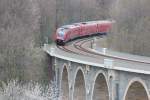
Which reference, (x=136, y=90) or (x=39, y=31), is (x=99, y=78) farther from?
(x=39, y=31)

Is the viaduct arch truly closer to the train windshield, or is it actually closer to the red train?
the red train

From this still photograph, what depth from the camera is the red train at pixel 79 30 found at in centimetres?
4481

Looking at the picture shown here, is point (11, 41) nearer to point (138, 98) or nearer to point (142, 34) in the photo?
point (138, 98)

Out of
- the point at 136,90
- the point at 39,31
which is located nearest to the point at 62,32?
the point at 39,31

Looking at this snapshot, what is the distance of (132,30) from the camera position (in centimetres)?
4119

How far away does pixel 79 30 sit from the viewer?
49469mm

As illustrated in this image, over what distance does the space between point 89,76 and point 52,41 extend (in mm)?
19133

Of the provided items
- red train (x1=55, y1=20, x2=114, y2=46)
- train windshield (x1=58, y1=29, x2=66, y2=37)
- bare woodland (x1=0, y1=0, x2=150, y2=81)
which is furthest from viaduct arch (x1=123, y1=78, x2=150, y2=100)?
train windshield (x1=58, y1=29, x2=66, y2=37)

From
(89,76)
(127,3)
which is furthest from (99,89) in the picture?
(127,3)

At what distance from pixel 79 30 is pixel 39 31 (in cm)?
548

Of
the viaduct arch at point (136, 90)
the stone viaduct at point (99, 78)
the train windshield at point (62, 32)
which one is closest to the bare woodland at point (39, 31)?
the stone viaduct at point (99, 78)

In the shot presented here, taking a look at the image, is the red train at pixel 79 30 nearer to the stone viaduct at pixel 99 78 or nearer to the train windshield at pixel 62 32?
the train windshield at pixel 62 32

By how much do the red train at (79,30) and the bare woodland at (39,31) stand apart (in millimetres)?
Result: 2202

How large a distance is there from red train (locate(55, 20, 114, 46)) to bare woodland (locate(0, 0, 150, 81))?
2.20 metres
